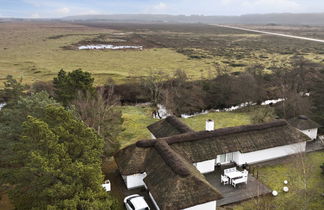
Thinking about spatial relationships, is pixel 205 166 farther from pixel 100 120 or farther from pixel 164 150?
pixel 100 120

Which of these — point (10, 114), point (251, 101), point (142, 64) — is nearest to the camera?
point (10, 114)

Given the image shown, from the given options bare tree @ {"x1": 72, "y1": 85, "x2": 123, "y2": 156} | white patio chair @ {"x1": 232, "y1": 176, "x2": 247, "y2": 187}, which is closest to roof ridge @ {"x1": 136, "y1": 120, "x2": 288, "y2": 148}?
bare tree @ {"x1": 72, "y1": 85, "x2": 123, "y2": 156}

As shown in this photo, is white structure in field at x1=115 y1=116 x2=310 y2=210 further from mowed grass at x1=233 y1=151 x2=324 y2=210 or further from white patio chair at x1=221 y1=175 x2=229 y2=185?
white patio chair at x1=221 y1=175 x2=229 y2=185

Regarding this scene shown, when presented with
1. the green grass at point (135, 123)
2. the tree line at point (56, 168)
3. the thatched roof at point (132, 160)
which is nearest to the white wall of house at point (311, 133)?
the green grass at point (135, 123)

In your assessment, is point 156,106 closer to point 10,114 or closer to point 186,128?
point 186,128

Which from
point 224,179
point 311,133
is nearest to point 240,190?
point 224,179

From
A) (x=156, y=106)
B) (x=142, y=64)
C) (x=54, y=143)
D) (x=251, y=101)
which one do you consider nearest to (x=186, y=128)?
(x=54, y=143)

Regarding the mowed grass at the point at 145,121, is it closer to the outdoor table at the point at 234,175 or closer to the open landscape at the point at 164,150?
the open landscape at the point at 164,150
